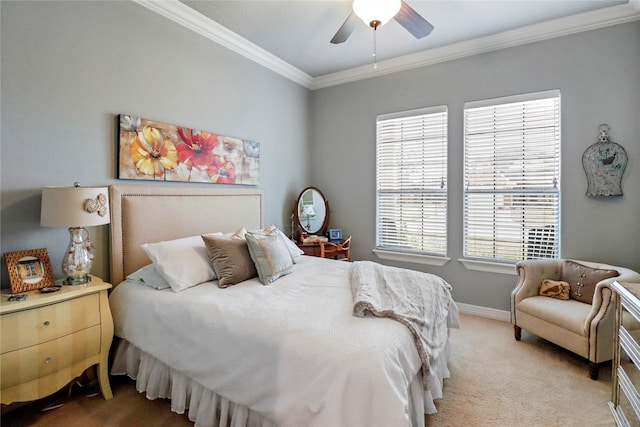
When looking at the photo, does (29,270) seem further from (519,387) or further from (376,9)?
(519,387)

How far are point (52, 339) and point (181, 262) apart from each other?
0.79 m

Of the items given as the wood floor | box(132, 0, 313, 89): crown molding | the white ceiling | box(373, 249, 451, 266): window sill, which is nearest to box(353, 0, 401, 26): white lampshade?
the white ceiling

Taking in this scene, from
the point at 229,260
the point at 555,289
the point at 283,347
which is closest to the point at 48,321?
the point at 229,260

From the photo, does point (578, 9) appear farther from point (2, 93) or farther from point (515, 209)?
point (2, 93)

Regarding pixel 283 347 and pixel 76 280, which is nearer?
pixel 283 347

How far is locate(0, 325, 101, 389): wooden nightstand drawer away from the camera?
5.21 feet

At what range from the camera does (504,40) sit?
317cm

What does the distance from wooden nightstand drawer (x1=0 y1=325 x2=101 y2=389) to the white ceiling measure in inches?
99.4

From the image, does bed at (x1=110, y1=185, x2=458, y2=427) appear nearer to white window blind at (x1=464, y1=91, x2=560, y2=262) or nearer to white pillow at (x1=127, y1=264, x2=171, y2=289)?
white pillow at (x1=127, y1=264, x2=171, y2=289)

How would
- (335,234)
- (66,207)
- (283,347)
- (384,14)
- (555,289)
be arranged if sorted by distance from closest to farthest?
(283,347)
(66,207)
(384,14)
(555,289)
(335,234)

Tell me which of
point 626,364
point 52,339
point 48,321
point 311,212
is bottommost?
point 626,364

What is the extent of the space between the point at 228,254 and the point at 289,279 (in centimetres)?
50

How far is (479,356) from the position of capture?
2.58 m

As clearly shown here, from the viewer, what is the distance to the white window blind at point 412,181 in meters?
3.66
